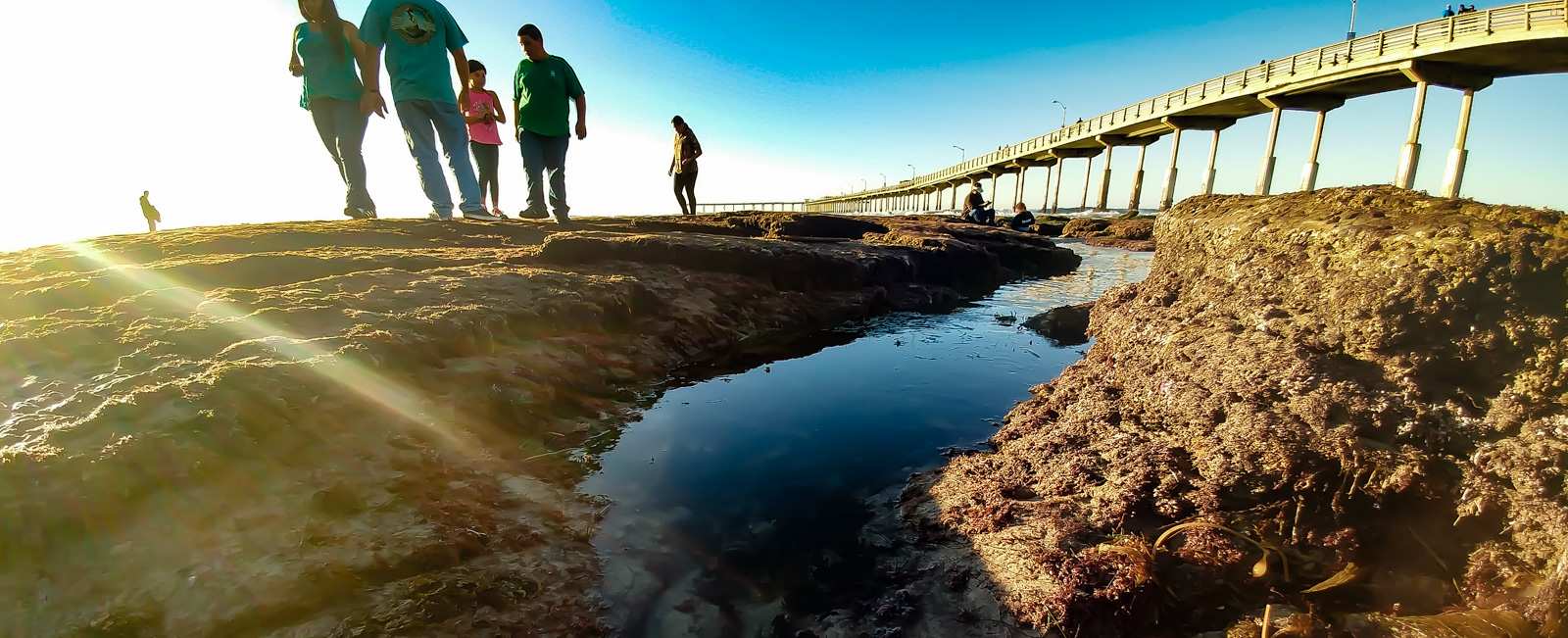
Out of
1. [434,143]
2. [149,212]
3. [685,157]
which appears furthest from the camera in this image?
[149,212]

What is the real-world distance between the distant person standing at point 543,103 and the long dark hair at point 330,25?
1701mm

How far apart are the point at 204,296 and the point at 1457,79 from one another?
37.3 m

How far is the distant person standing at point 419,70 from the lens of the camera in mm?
5688

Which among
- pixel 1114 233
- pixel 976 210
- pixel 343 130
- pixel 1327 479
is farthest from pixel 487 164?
pixel 1114 233

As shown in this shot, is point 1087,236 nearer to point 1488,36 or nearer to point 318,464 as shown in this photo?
point 1488,36

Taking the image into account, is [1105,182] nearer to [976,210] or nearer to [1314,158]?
[1314,158]

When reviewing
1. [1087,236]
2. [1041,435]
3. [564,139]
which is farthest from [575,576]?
[1087,236]

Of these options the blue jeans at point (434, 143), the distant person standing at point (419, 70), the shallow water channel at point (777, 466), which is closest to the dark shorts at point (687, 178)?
the blue jeans at point (434, 143)

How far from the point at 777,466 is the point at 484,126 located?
25.6ft

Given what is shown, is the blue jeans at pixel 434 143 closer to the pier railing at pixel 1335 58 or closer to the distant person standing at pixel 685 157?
the distant person standing at pixel 685 157

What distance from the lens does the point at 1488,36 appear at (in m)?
18.8

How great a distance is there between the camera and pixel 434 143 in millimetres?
6211

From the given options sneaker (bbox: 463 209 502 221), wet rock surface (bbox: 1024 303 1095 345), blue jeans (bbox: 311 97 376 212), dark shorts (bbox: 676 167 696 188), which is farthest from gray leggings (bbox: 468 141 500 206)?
wet rock surface (bbox: 1024 303 1095 345)

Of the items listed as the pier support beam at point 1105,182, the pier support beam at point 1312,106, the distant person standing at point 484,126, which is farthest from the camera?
the pier support beam at point 1105,182
